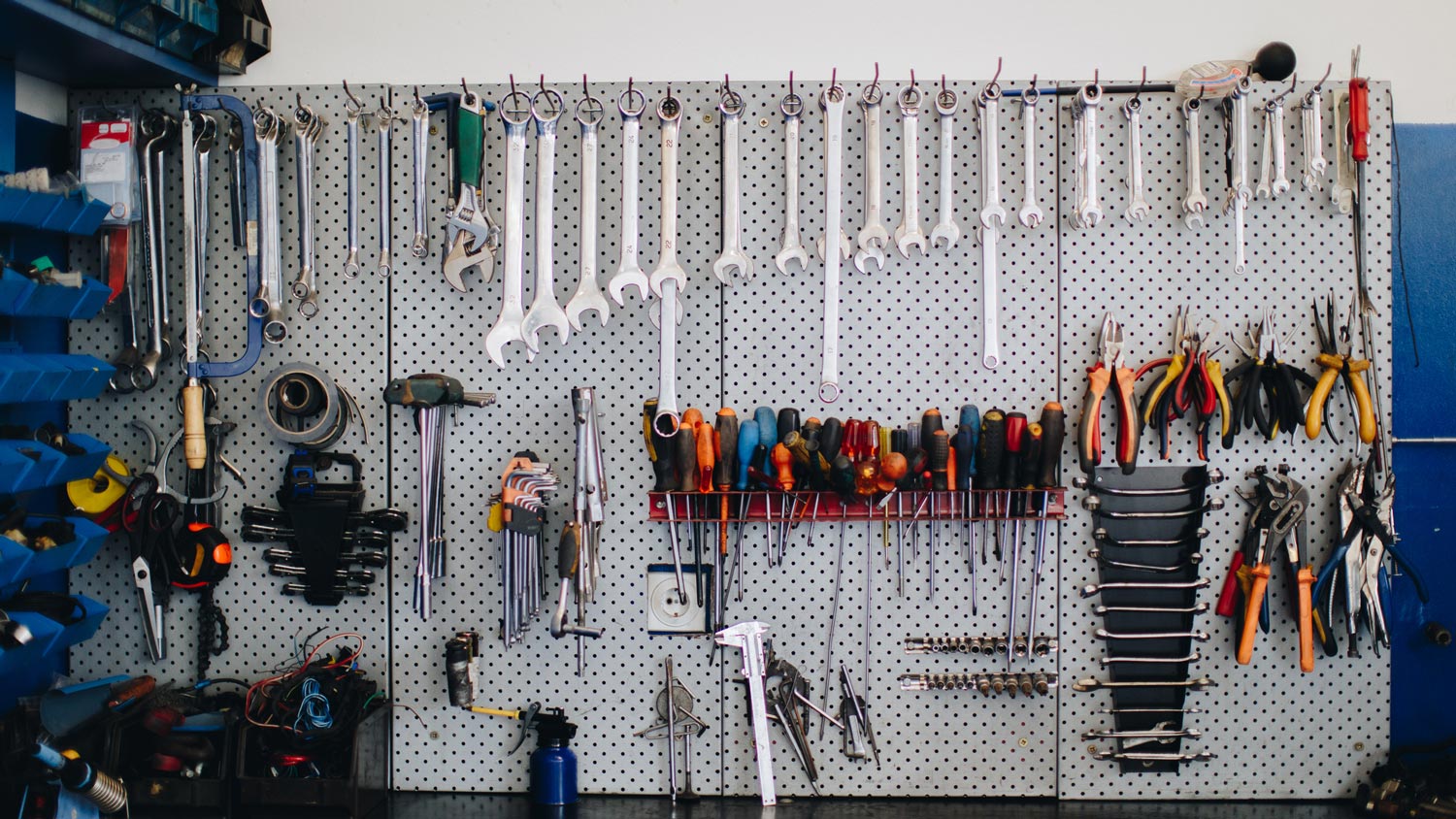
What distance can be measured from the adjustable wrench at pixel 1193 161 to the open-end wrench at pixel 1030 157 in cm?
33

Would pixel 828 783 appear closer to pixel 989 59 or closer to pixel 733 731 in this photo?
pixel 733 731

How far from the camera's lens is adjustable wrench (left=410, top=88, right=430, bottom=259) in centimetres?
234

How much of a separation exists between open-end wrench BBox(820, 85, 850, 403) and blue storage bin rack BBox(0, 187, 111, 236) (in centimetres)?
156

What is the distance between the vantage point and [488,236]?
92.7 inches

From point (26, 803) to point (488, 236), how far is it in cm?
144

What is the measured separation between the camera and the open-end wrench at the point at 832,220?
90.7 inches

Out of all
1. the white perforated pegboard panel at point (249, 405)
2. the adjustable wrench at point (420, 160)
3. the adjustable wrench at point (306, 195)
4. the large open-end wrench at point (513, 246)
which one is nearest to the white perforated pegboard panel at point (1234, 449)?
the large open-end wrench at point (513, 246)

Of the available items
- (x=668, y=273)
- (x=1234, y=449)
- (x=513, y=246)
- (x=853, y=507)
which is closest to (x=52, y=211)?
(x=513, y=246)

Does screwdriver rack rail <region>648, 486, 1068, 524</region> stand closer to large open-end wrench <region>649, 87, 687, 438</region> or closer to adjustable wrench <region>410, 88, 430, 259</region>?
large open-end wrench <region>649, 87, 687, 438</region>

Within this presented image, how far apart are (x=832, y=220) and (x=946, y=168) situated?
0.95ft

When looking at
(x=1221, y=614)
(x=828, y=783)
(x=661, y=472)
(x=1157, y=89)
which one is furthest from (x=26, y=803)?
(x=1157, y=89)

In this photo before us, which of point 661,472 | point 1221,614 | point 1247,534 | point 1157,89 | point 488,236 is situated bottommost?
point 1221,614

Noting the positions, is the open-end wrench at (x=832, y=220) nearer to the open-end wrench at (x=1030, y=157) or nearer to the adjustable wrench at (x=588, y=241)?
the open-end wrench at (x=1030, y=157)

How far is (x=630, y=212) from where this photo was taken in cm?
232
